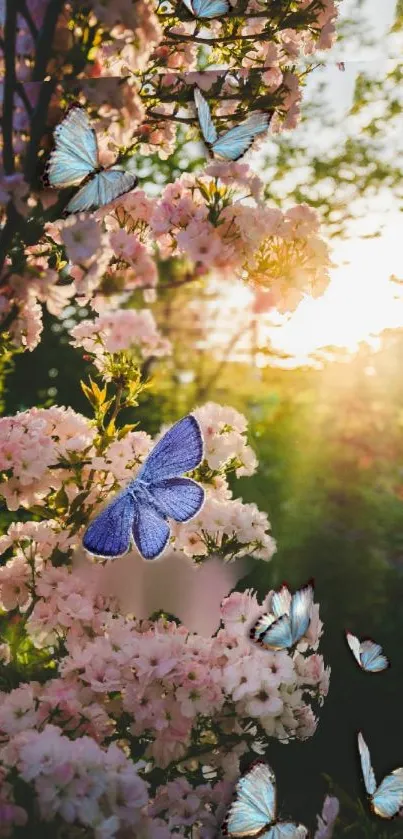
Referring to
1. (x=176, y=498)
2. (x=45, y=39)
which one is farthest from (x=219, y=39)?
(x=176, y=498)

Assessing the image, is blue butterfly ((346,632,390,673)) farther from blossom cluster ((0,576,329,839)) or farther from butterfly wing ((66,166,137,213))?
butterfly wing ((66,166,137,213))

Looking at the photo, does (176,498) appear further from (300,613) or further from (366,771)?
(366,771)

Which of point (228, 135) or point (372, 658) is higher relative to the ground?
point (228, 135)

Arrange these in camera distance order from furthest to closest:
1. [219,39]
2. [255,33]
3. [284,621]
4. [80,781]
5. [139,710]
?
[255,33], [219,39], [284,621], [139,710], [80,781]

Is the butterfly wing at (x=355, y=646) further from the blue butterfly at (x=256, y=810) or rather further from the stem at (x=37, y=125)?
the stem at (x=37, y=125)

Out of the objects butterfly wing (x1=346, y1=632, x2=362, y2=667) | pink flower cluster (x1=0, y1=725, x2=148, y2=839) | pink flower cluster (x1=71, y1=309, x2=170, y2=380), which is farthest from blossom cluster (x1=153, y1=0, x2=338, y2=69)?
pink flower cluster (x1=0, y1=725, x2=148, y2=839)

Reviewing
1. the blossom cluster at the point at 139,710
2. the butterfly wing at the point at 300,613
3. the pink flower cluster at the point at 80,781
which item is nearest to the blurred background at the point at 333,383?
the blossom cluster at the point at 139,710

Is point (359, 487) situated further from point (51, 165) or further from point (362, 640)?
point (51, 165)
